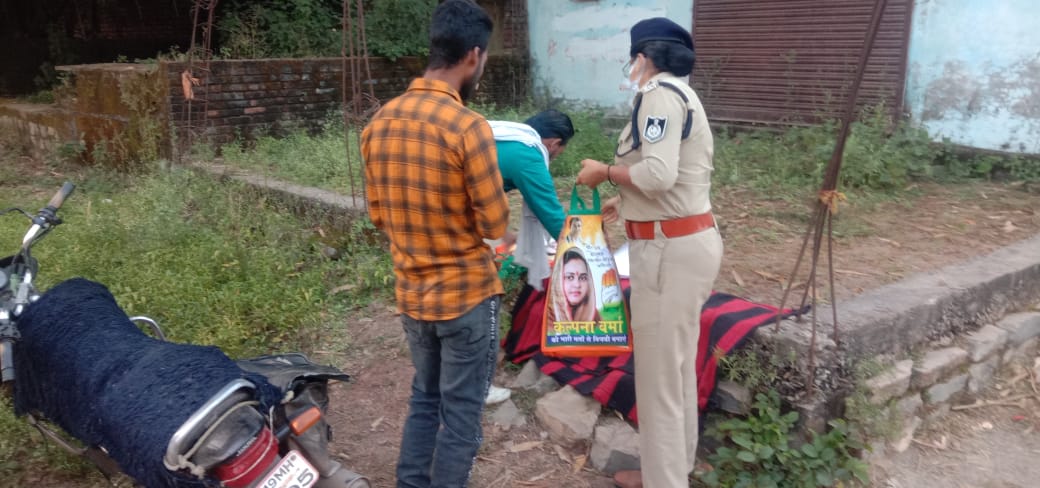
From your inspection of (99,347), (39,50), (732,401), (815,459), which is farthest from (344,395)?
(39,50)

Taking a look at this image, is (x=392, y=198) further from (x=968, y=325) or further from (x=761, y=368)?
(x=968, y=325)

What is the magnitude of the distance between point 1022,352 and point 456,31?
3630mm

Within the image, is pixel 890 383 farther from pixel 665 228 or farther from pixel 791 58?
pixel 791 58

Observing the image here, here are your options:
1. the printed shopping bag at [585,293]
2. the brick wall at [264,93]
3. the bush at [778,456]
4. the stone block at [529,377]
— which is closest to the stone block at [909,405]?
the bush at [778,456]

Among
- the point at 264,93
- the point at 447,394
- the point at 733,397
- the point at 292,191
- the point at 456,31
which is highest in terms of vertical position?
the point at 456,31

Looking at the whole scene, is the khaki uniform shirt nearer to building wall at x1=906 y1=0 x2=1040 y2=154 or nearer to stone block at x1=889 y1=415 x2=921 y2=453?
stone block at x1=889 y1=415 x2=921 y2=453

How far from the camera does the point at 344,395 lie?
414 centimetres

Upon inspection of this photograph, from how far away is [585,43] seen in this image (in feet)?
34.2

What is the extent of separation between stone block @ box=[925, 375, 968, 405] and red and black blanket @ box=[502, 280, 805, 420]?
842 millimetres

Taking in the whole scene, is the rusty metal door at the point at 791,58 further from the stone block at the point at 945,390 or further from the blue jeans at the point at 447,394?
the blue jeans at the point at 447,394

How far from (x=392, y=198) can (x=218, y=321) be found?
90.3 inches

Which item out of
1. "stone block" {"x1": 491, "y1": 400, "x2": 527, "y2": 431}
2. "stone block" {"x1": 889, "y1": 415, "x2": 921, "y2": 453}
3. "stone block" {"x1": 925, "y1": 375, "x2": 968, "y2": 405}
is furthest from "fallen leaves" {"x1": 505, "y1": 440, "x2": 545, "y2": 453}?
"stone block" {"x1": 925, "y1": 375, "x2": 968, "y2": 405}

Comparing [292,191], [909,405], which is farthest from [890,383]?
[292,191]

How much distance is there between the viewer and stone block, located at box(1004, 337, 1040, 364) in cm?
411
